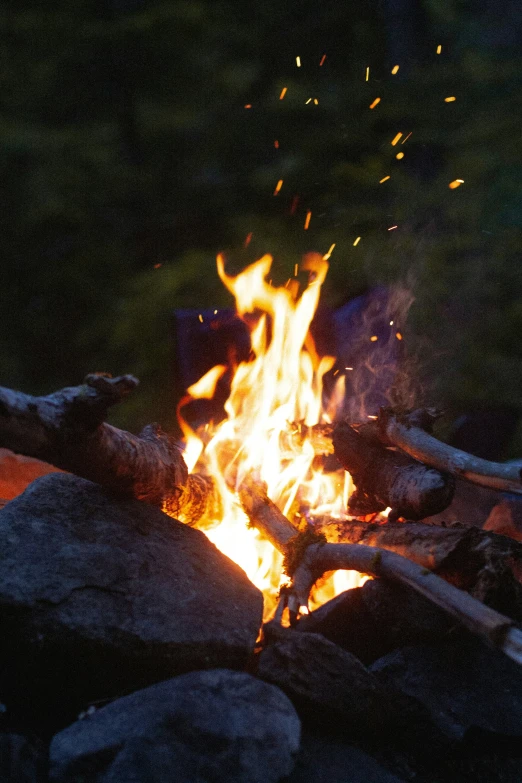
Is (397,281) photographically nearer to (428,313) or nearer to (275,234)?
(428,313)

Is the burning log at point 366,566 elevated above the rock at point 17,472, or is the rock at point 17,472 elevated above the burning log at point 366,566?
the burning log at point 366,566

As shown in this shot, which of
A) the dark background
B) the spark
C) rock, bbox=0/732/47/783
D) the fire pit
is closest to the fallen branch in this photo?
the fire pit

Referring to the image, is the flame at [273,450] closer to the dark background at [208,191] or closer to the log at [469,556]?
the log at [469,556]

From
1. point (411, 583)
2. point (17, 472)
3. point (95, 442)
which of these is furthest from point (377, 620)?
point (17, 472)

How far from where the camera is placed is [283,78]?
7078 millimetres

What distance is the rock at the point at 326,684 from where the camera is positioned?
223 cm

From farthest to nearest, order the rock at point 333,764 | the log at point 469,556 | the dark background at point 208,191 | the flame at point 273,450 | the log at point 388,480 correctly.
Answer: the dark background at point 208,191 < the flame at point 273,450 < the log at point 388,480 < the log at point 469,556 < the rock at point 333,764

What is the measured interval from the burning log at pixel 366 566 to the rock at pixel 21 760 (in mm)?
1107

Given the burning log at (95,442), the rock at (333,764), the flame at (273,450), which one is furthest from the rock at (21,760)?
the flame at (273,450)

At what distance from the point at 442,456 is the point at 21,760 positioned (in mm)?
2106

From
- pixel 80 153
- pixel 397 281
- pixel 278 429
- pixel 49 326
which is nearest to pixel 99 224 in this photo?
pixel 80 153

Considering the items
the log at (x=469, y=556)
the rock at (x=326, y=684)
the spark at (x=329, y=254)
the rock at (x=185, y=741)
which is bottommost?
the rock at (x=185, y=741)

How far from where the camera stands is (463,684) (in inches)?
97.3

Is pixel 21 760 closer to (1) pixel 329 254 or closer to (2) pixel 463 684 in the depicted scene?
(2) pixel 463 684
